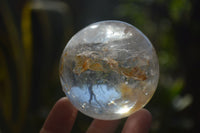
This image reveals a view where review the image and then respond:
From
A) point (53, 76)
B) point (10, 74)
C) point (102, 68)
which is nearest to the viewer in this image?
point (102, 68)

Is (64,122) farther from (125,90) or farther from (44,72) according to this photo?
(44,72)

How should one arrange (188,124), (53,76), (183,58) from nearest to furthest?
(188,124) → (183,58) → (53,76)

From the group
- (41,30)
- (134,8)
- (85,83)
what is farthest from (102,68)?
(134,8)

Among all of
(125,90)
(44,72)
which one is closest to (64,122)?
(125,90)

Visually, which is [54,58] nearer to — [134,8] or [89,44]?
[89,44]

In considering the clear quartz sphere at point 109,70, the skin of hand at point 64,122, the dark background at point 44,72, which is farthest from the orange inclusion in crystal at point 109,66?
the dark background at point 44,72

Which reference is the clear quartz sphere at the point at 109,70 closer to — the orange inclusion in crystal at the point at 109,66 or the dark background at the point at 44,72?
the orange inclusion in crystal at the point at 109,66

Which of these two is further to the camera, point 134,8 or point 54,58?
point 134,8

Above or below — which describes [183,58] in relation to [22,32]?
below

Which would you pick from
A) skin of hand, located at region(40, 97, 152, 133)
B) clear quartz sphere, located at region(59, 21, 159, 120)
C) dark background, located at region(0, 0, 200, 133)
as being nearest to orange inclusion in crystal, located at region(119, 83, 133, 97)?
clear quartz sphere, located at region(59, 21, 159, 120)
